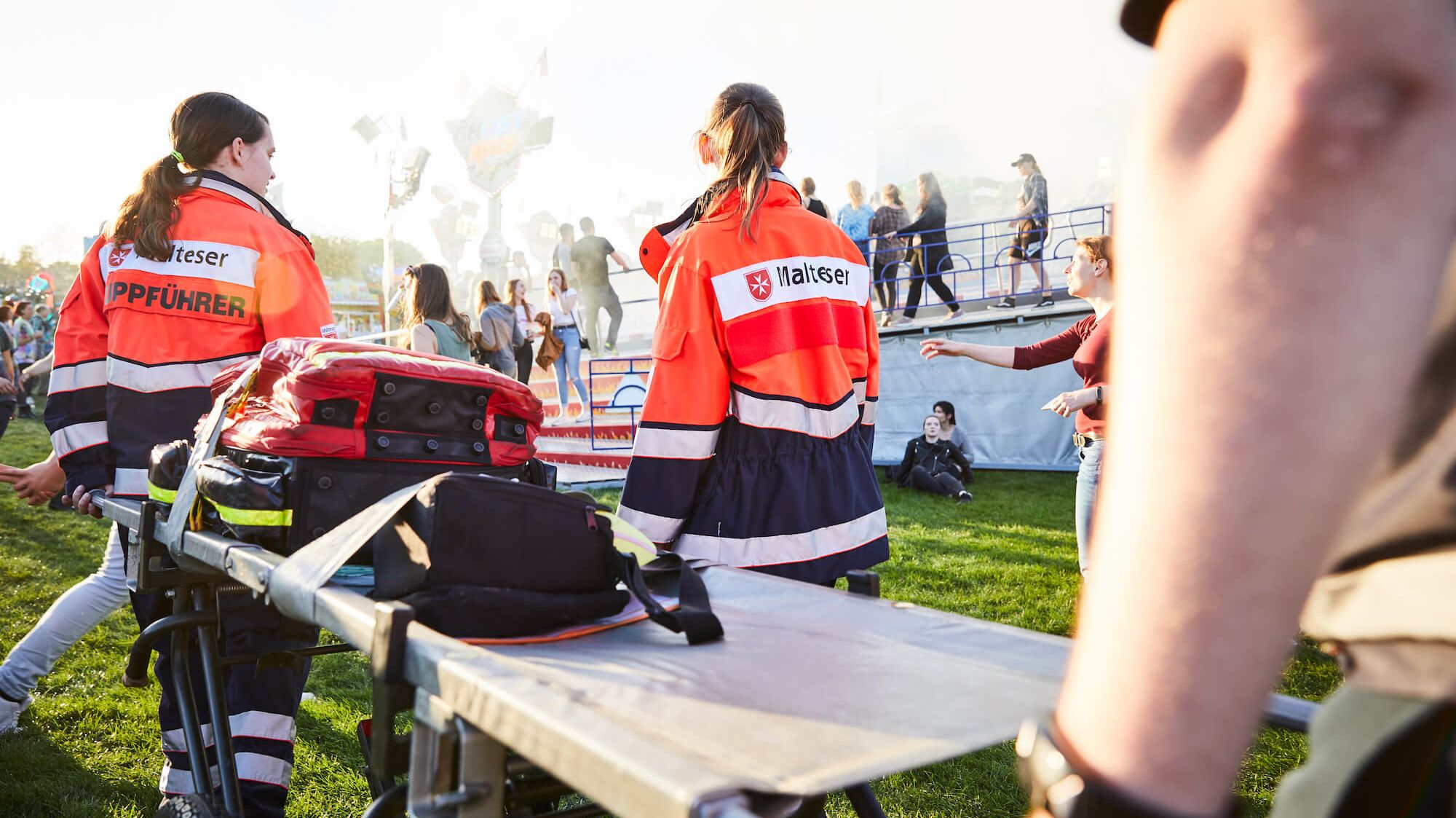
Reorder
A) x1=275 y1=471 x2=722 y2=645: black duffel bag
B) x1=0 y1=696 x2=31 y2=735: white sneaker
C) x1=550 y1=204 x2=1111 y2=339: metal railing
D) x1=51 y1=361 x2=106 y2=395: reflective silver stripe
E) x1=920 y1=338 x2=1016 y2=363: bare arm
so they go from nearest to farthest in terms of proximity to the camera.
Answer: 1. x1=275 y1=471 x2=722 y2=645: black duffel bag
2. x1=51 y1=361 x2=106 y2=395: reflective silver stripe
3. x1=0 y1=696 x2=31 y2=735: white sneaker
4. x1=920 y1=338 x2=1016 y2=363: bare arm
5. x1=550 y1=204 x2=1111 y2=339: metal railing

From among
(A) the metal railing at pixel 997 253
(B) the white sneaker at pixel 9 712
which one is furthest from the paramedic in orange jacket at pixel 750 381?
(A) the metal railing at pixel 997 253

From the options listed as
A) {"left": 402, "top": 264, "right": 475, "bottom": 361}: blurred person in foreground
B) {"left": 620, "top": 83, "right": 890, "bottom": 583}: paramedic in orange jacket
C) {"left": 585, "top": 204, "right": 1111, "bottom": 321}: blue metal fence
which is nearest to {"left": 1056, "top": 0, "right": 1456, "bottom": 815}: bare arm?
{"left": 620, "top": 83, "right": 890, "bottom": 583}: paramedic in orange jacket

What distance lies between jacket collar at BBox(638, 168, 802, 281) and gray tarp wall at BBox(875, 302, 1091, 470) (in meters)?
8.32

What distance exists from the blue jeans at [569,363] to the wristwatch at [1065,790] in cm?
1462

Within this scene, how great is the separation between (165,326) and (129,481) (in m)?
0.50

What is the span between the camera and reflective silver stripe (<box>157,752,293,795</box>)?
250 cm

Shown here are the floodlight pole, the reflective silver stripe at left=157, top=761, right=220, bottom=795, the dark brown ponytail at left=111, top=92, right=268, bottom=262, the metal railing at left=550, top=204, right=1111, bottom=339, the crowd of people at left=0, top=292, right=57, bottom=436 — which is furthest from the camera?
the floodlight pole

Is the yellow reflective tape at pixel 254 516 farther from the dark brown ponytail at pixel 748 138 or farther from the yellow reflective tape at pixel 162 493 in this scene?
the dark brown ponytail at pixel 748 138

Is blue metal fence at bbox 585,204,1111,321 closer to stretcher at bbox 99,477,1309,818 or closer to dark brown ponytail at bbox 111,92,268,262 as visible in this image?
dark brown ponytail at bbox 111,92,268,262

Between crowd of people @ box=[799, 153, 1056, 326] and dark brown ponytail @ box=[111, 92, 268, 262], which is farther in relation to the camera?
crowd of people @ box=[799, 153, 1056, 326]

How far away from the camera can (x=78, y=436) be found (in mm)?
2895

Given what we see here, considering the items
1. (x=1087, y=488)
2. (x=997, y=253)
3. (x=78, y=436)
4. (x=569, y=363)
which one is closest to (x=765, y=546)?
(x=78, y=436)

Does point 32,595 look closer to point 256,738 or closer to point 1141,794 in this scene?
point 256,738

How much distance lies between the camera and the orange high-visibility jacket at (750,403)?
251 cm
